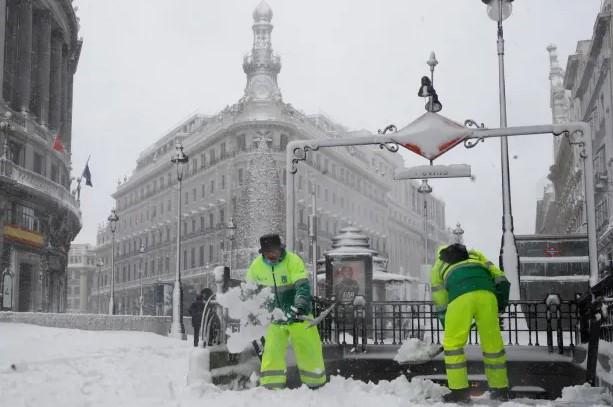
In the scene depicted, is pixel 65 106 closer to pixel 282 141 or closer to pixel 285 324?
pixel 282 141

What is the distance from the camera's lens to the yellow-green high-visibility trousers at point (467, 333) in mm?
7414

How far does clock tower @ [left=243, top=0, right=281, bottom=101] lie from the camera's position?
7538cm

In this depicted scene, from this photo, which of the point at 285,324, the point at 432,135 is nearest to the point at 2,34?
the point at 432,135

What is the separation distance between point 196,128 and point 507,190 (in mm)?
73753

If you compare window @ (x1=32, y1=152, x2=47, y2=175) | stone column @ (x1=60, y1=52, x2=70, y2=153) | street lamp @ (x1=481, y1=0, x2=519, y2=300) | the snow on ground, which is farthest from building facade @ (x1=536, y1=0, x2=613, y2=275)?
stone column @ (x1=60, y1=52, x2=70, y2=153)

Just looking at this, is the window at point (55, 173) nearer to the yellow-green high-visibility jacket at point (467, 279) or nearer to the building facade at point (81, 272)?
the yellow-green high-visibility jacket at point (467, 279)

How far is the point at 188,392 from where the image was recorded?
750cm

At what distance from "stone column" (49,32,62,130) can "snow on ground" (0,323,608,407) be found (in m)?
27.4

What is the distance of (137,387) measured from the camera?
384 inches

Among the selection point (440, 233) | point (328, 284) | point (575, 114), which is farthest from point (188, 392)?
point (440, 233)

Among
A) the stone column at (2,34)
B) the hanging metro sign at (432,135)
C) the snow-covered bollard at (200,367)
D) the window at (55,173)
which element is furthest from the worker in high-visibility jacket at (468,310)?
the window at (55,173)

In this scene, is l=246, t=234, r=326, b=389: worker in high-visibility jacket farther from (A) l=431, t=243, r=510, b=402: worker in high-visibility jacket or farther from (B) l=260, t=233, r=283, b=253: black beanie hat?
(A) l=431, t=243, r=510, b=402: worker in high-visibility jacket

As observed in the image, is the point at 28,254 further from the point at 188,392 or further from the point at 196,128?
the point at 196,128

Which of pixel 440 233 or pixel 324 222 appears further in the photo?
pixel 440 233
